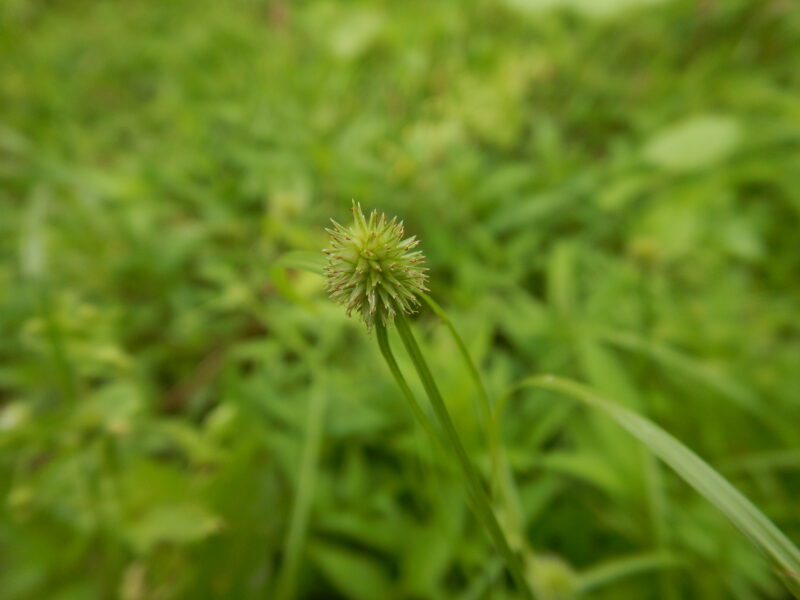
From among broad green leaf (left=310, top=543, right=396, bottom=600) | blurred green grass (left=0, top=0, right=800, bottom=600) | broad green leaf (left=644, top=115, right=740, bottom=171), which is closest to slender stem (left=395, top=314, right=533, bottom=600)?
blurred green grass (left=0, top=0, right=800, bottom=600)

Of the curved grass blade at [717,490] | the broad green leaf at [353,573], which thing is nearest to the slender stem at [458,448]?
the curved grass blade at [717,490]

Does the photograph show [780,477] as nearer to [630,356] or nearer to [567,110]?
[630,356]

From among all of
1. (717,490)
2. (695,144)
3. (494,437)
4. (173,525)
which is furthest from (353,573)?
(695,144)

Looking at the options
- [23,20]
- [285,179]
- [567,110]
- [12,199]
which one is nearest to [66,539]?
[285,179]

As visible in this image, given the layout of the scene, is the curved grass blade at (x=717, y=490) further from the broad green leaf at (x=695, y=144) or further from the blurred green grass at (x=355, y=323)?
the broad green leaf at (x=695, y=144)

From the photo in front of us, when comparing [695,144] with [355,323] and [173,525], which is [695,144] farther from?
[173,525]

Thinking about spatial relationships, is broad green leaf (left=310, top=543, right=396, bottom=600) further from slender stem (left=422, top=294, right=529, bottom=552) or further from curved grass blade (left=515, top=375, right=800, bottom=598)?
curved grass blade (left=515, top=375, right=800, bottom=598)
